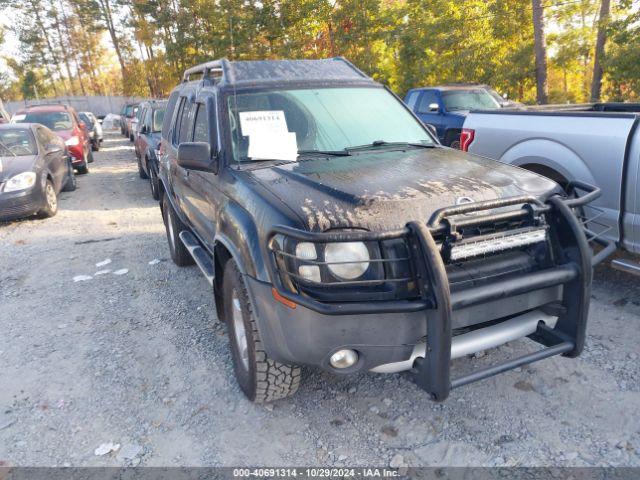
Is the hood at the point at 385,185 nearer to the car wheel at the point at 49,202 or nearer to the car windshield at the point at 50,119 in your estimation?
the car wheel at the point at 49,202

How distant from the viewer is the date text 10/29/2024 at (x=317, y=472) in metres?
2.54

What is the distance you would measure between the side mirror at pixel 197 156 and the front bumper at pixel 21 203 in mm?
5659

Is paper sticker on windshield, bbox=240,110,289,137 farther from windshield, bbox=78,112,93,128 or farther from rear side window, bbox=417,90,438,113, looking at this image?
windshield, bbox=78,112,93,128

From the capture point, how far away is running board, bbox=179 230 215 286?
3734 millimetres

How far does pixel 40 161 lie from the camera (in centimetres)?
846

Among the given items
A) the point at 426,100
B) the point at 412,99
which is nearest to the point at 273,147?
the point at 426,100

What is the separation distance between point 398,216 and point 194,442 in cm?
172

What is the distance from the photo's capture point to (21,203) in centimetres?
778

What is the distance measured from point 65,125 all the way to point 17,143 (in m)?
5.24

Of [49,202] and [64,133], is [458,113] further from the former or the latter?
[64,133]

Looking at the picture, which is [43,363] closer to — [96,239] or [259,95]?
[259,95]

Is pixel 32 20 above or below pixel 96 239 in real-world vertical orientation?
above

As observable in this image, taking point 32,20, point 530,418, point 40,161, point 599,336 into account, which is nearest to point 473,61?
point 40,161

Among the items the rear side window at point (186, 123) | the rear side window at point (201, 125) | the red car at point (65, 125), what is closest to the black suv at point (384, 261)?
the rear side window at point (201, 125)
